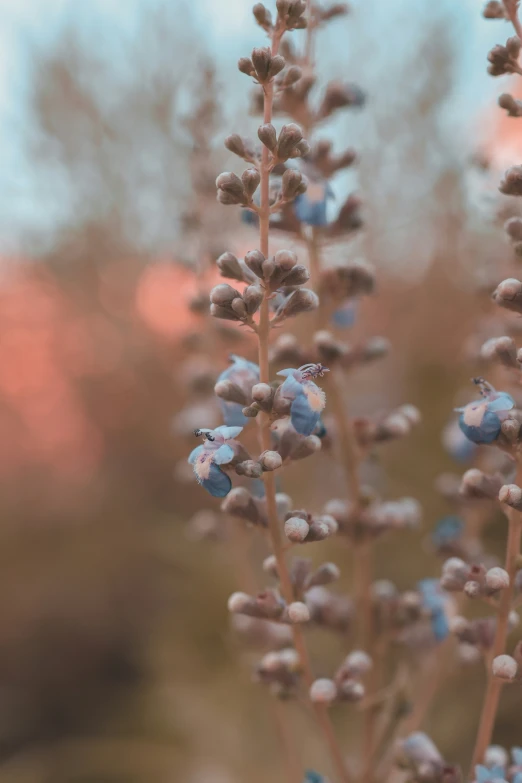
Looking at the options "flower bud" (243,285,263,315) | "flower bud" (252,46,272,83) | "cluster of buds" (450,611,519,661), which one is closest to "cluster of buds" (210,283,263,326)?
"flower bud" (243,285,263,315)

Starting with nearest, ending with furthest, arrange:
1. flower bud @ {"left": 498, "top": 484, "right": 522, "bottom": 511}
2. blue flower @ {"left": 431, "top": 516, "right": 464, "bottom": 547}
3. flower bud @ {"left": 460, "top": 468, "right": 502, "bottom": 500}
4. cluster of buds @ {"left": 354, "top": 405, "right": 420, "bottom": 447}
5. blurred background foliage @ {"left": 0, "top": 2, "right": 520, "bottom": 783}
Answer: flower bud @ {"left": 498, "top": 484, "right": 522, "bottom": 511} < flower bud @ {"left": 460, "top": 468, "right": 502, "bottom": 500} < cluster of buds @ {"left": 354, "top": 405, "right": 420, "bottom": 447} < blue flower @ {"left": 431, "top": 516, "right": 464, "bottom": 547} < blurred background foliage @ {"left": 0, "top": 2, "right": 520, "bottom": 783}

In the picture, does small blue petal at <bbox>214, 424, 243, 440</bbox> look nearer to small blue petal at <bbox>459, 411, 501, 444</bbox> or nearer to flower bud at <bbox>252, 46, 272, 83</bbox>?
small blue petal at <bbox>459, 411, 501, 444</bbox>

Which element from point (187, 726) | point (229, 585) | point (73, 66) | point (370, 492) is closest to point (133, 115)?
point (73, 66)

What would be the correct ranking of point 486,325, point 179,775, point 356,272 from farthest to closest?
point 179,775, point 486,325, point 356,272

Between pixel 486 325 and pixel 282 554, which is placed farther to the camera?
pixel 486 325

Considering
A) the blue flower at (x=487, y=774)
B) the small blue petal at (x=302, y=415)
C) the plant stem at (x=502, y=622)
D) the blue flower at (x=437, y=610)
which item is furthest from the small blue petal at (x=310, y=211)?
the blue flower at (x=487, y=774)

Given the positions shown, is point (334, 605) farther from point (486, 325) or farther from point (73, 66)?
point (73, 66)
